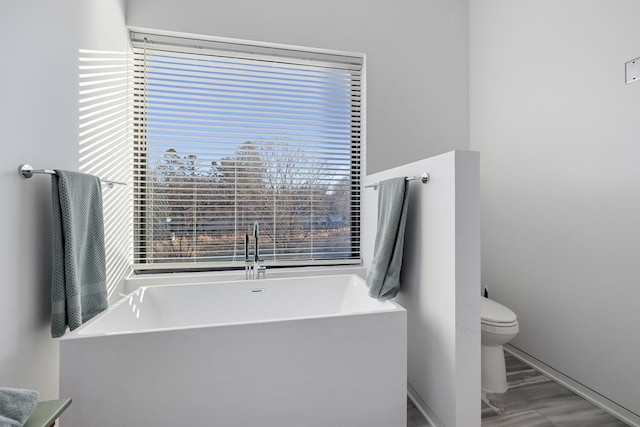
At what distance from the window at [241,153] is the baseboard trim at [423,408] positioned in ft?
3.43

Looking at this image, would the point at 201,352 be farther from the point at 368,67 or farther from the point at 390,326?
the point at 368,67

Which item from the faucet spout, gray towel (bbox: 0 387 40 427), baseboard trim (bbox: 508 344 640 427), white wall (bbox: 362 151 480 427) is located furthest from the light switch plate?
gray towel (bbox: 0 387 40 427)

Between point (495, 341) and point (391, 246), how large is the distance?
89 cm

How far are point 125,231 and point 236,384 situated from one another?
4.63ft

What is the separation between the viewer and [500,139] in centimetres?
250

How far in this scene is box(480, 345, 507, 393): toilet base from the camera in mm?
1934

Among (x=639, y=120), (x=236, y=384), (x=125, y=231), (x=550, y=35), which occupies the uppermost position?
(x=550, y=35)

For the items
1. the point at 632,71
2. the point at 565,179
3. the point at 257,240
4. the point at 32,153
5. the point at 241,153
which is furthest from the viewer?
the point at 241,153

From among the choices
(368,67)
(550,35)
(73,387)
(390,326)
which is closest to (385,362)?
(390,326)

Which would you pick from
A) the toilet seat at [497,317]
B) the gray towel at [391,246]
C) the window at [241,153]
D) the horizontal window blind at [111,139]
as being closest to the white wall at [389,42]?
the window at [241,153]

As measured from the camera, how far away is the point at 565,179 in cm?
200

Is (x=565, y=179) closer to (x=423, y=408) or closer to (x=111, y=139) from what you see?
(x=423, y=408)

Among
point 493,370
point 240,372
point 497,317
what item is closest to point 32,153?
point 240,372

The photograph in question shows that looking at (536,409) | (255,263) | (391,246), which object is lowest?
(536,409)
